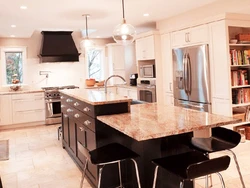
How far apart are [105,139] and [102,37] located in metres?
5.57

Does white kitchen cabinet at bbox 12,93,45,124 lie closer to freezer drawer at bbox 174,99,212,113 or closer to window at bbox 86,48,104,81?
window at bbox 86,48,104,81

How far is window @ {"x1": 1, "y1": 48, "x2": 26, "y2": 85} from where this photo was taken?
702 centimetres

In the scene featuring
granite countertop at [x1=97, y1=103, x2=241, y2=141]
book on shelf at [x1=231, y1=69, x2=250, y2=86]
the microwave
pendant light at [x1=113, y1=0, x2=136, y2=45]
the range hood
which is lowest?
granite countertop at [x1=97, y1=103, x2=241, y2=141]

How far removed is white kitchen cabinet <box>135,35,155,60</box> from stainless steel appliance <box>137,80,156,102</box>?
1.82 ft

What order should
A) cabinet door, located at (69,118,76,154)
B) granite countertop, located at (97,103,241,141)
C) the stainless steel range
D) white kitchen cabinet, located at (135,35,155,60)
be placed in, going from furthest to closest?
the stainless steel range, white kitchen cabinet, located at (135,35,155,60), cabinet door, located at (69,118,76,154), granite countertop, located at (97,103,241,141)

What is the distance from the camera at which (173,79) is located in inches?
201

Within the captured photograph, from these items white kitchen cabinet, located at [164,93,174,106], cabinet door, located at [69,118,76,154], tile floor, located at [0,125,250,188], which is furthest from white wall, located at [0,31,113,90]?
cabinet door, located at [69,118,76,154]

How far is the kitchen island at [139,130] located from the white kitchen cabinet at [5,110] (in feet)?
12.5

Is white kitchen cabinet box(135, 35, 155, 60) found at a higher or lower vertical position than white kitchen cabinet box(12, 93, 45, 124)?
higher

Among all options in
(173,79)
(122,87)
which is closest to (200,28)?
(173,79)

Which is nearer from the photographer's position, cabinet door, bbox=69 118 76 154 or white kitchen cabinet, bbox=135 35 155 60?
cabinet door, bbox=69 118 76 154

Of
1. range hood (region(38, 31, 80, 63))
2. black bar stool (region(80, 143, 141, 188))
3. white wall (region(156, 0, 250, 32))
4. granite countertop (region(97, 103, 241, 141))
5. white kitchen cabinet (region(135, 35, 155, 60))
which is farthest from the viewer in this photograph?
range hood (region(38, 31, 80, 63))

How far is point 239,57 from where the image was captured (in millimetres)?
4168

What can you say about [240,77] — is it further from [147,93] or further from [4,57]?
[4,57]
